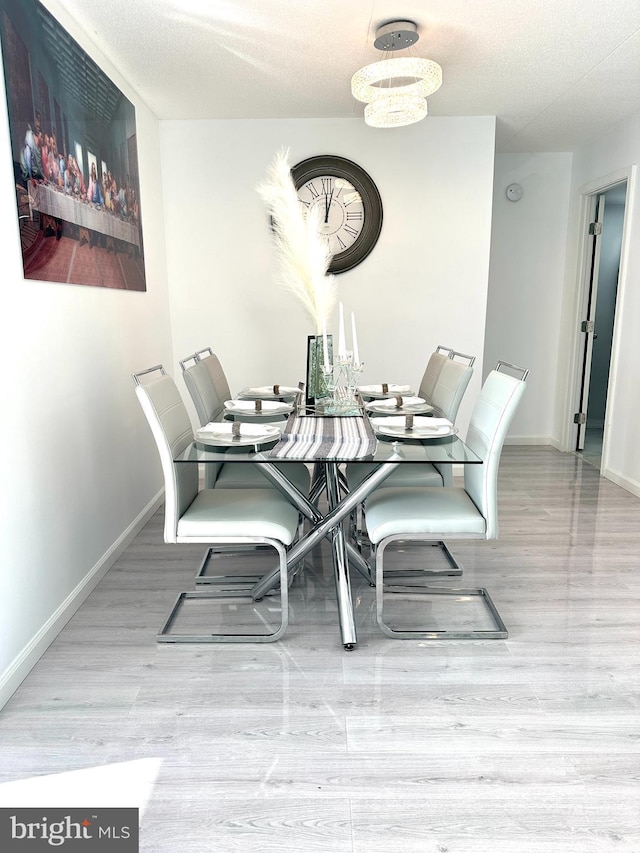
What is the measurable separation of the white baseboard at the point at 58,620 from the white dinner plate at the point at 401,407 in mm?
1427

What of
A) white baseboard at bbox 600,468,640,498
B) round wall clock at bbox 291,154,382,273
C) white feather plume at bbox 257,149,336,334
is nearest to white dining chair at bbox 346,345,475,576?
white feather plume at bbox 257,149,336,334

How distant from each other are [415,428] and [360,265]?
7.19 feet

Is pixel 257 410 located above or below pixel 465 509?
above

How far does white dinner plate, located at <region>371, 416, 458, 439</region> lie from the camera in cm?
229

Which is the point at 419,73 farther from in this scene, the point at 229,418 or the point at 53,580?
the point at 53,580

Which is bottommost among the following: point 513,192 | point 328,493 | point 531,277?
point 328,493

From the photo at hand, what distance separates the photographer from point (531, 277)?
206 inches

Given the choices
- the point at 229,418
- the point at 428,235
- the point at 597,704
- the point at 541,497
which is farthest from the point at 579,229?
the point at 597,704

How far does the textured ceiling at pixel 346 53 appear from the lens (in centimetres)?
254

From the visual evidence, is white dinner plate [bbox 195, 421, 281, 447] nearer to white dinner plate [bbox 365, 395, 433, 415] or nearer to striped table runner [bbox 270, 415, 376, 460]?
striped table runner [bbox 270, 415, 376, 460]

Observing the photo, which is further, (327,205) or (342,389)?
(327,205)

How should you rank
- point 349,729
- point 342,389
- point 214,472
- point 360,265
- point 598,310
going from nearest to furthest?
1. point 349,729
2. point 214,472
3. point 342,389
4. point 360,265
5. point 598,310

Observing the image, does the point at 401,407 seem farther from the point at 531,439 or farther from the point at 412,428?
the point at 531,439

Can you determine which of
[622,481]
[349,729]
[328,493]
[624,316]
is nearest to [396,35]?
[328,493]
